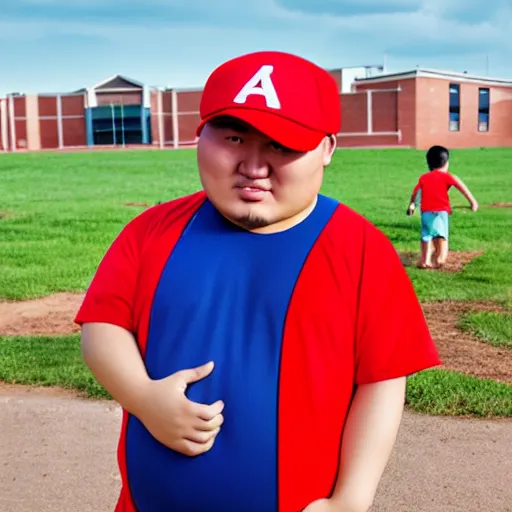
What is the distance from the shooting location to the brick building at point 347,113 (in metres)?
56.8

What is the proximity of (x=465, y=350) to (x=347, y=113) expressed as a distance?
53.2m

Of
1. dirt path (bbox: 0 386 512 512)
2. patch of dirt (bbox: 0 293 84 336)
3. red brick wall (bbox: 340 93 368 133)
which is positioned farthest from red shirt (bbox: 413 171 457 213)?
red brick wall (bbox: 340 93 368 133)

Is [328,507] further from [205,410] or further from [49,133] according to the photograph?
[49,133]

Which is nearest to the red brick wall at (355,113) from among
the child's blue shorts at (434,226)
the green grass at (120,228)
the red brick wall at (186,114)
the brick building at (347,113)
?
the brick building at (347,113)

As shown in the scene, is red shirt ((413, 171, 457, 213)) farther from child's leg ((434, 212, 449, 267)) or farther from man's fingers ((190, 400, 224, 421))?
man's fingers ((190, 400, 224, 421))

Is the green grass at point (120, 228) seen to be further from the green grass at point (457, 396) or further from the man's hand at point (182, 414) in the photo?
Result: the man's hand at point (182, 414)

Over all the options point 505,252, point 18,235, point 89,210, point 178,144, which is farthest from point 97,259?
point 178,144

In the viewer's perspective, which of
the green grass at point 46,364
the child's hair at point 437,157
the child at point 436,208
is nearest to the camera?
the green grass at point 46,364

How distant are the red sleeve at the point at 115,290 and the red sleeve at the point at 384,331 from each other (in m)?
0.45

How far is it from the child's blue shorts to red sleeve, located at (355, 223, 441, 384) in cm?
785

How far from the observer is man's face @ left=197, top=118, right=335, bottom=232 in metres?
1.72

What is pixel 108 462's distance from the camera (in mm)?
3932

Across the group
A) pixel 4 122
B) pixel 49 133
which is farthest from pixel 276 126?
pixel 49 133

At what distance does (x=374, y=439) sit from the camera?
172 cm
